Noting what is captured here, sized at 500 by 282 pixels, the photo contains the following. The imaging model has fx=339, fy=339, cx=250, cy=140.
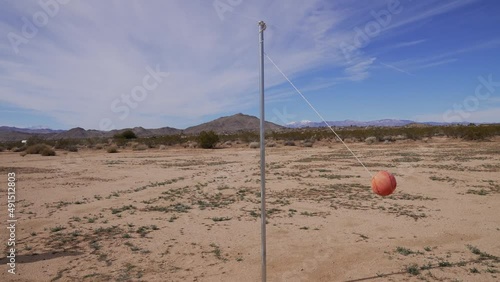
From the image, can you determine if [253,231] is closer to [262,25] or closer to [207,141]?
[262,25]

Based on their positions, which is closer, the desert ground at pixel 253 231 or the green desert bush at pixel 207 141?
the desert ground at pixel 253 231

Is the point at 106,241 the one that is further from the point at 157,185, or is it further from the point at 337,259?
the point at 157,185

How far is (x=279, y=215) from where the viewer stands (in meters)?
9.15

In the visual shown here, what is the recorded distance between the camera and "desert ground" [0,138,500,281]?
576 centimetres

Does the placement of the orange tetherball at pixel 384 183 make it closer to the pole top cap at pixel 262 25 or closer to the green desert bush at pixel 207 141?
the pole top cap at pixel 262 25

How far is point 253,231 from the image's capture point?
25.8ft

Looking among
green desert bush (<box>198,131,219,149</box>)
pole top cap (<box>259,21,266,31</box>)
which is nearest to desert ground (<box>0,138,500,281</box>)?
pole top cap (<box>259,21,266,31</box>)

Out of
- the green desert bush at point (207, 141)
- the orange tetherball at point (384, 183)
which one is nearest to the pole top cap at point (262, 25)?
the orange tetherball at point (384, 183)

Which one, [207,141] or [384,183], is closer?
[384,183]

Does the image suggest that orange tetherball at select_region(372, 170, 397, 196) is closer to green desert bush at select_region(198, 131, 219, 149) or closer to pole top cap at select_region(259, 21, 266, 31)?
pole top cap at select_region(259, 21, 266, 31)

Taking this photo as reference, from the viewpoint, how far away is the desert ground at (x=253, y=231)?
5.76 m

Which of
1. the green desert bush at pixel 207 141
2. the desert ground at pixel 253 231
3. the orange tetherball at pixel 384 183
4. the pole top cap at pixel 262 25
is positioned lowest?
the desert ground at pixel 253 231

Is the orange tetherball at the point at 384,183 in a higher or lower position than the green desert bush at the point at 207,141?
lower

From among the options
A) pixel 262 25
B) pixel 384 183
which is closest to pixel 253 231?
pixel 384 183
